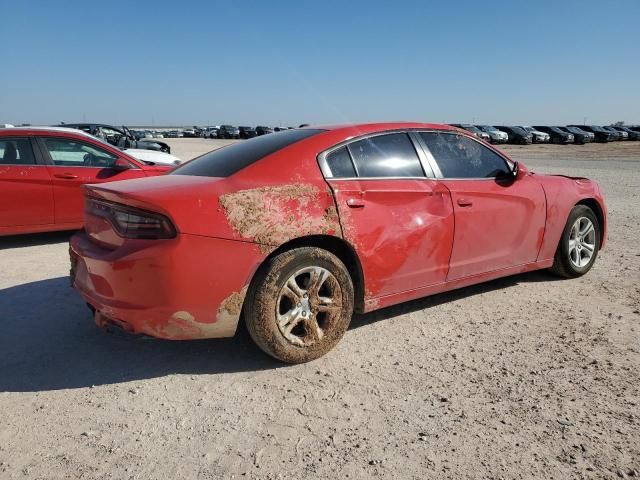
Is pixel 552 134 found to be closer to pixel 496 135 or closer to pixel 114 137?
pixel 496 135

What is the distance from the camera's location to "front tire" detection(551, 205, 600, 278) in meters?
4.78

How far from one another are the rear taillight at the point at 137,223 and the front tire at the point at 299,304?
1.96ft

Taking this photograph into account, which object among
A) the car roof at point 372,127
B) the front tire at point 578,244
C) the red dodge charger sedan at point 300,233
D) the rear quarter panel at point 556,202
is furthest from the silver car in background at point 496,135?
the car roof at point 372,127

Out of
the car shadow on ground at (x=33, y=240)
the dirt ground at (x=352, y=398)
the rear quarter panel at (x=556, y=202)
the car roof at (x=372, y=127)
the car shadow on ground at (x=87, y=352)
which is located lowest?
the car shadow on ground at (x=33, y=240)

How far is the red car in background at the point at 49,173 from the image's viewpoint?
20.5 feet

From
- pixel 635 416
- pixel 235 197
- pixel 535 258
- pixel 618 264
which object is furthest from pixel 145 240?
pixel 618 264

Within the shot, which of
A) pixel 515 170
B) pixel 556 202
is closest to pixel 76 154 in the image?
pixel 515 170

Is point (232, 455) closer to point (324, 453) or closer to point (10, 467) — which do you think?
point (324, 453)

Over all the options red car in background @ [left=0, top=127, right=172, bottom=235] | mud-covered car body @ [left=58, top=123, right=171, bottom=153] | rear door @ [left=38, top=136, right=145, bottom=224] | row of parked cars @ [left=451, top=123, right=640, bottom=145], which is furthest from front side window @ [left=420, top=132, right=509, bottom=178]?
row of parked cars @ [left=451, top=123, right=640, bottom=145]

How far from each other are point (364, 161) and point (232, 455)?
205 cm

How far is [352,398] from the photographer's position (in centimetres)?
281

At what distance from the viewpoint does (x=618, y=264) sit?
5.44 meters

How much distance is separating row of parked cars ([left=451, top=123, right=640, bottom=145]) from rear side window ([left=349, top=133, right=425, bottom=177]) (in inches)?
1589

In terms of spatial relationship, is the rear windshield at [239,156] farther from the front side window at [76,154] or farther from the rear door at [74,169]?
the front side window at [76,154]
